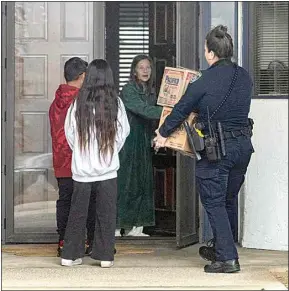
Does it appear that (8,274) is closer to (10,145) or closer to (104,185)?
(104,185)

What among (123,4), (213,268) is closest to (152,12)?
(123,4)

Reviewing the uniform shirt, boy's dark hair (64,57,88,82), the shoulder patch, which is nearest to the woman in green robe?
boy's dark hair (64,57,88,82)

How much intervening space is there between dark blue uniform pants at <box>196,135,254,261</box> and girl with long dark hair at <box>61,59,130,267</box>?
2.32ft

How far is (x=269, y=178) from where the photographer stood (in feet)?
26.2

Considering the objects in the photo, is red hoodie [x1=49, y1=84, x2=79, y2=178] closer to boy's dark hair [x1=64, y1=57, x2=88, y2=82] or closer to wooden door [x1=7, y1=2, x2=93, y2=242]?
boy's dark hair [x1=64, y1=57, x2=88, y2=82]

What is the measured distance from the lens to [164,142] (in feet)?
23.0

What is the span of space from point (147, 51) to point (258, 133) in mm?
1544

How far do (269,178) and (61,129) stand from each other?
1.74m

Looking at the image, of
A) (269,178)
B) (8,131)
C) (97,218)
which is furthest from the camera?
(8,131)

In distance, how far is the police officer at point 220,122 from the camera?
22.2 ft

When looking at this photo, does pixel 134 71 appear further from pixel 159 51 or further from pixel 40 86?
pixel 40 86

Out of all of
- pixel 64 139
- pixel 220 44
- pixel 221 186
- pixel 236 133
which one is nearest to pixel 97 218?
pixel 64 139

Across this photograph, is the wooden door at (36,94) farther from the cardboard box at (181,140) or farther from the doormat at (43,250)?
the cardboard box at (181,140)

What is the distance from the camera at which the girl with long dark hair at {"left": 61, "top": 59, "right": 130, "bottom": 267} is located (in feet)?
23.5
